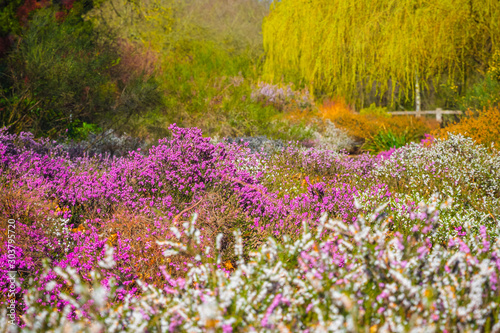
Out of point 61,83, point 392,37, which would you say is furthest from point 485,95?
point 61,83

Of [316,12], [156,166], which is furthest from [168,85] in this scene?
[156,166]

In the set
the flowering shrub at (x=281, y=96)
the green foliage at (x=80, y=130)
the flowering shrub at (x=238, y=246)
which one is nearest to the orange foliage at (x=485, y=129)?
the flowering shrub at (x=238, y=246)

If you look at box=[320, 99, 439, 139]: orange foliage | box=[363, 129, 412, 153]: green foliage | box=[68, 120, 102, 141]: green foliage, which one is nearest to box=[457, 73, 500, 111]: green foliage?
box=[320, 99, 439, 139]: orange foliage

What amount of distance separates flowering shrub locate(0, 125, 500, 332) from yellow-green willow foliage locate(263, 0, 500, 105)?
182 inches

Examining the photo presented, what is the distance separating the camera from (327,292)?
1.60 metres

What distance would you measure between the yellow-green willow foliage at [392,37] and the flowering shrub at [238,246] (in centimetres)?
463

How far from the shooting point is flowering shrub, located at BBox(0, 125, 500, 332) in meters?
1.60

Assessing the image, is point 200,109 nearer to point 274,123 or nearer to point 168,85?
point 168,85

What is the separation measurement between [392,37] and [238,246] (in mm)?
8959

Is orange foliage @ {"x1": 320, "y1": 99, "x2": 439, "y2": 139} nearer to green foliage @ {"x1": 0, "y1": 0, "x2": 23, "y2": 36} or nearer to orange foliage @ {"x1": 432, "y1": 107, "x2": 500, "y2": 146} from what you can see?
orange foliage @ {"x1": 432, "y1": 107, "x2": 500, "y2": 146}

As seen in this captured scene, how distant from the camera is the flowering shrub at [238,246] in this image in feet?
5.24

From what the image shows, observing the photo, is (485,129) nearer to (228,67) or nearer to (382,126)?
(382,126)

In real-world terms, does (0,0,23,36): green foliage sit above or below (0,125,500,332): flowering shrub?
above

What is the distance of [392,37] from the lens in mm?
9383
